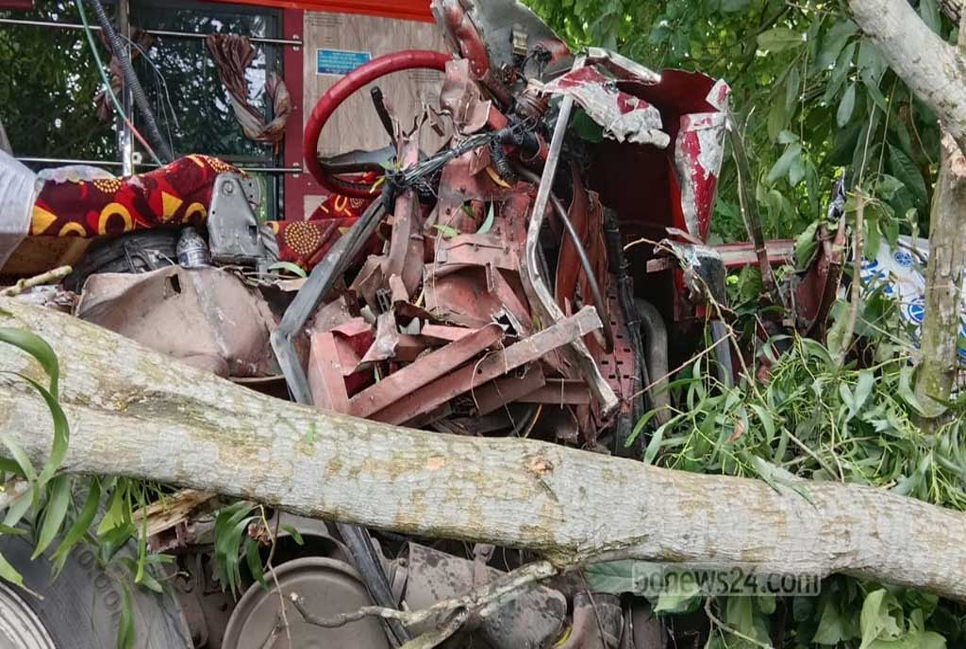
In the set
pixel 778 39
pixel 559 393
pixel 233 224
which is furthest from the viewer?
pixel 778 39

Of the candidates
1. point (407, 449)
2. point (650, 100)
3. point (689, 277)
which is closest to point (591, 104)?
point (650, 100)

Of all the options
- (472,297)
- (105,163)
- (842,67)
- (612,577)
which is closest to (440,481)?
(612,577)

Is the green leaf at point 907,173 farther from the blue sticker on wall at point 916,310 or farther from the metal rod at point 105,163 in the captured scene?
the metal rod at point 105,163

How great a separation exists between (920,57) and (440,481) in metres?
1.71

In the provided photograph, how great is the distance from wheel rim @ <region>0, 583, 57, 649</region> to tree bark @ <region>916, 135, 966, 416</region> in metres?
2.51

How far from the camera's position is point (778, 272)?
13.9 ft

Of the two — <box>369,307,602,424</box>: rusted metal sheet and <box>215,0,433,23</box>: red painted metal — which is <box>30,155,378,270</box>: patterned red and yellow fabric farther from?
<box>215,0,433,23</box>: red painted metal

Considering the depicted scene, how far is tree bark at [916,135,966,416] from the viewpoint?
2977 mm

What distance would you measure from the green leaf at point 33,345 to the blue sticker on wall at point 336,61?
573 cm

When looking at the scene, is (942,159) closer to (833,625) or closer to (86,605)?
(833,625)

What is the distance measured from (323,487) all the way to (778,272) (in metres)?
2.63

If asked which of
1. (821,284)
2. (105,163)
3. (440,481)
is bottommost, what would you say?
(440,481)

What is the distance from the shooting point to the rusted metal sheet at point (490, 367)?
2.83 m

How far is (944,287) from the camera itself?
3.02 metres
